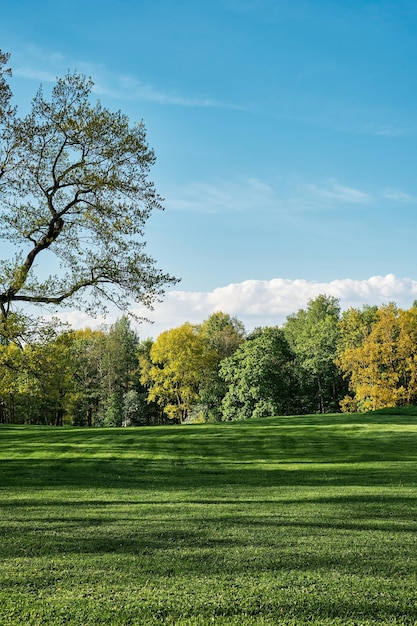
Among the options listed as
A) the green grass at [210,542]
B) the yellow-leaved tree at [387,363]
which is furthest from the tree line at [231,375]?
the green grass at [210,542]

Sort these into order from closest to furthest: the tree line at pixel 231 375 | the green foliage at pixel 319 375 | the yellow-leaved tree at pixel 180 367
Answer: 1. the tree line at pixel 231 375
2. the green foliage at pixel 319 375
3. the yellow-leaved tree at pixel 180 367

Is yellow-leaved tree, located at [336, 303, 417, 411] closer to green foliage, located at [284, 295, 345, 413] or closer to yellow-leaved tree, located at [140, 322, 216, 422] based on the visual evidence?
green foliage, located at [284, 295, 345, 413]

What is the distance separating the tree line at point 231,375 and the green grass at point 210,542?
28167 millimetres

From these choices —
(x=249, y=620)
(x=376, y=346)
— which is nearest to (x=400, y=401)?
(x=376, y=346)

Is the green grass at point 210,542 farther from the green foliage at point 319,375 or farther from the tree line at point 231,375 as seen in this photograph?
the green foliage at point 319,375

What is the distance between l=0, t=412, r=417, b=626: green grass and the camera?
506 centimetres

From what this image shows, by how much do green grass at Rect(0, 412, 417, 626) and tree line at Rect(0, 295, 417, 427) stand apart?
92.4 ft

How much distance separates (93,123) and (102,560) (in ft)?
43.5

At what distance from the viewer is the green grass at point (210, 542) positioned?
199 inches

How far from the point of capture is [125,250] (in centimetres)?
1716

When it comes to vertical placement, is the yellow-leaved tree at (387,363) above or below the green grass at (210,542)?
above

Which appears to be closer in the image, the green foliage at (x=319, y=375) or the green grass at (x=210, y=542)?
the green grass at (x=210, y=542)

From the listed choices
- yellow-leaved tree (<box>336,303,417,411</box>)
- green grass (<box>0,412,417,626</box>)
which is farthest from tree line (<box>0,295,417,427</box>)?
green grass (<box>0,412,417,626</box>)

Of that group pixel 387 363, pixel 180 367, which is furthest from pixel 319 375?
pixel 180 367
